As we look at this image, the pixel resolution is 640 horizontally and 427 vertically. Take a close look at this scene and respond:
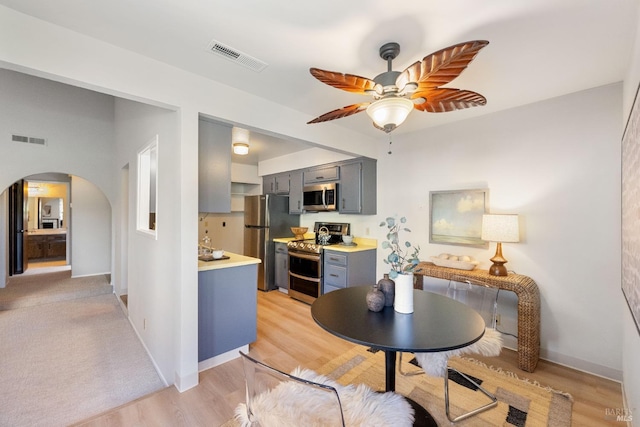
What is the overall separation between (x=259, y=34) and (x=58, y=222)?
1001 centimetres

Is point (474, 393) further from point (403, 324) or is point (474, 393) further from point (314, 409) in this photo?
point (314, 409)

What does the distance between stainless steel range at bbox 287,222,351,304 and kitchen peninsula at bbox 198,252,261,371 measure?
1.35 m

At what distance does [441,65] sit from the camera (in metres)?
1.29

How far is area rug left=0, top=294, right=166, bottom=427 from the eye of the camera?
78.2 inches

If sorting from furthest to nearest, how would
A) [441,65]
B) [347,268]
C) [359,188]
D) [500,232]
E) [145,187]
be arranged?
[359,188] < [347,268] < [145,187] < [500,232] < [441,65]

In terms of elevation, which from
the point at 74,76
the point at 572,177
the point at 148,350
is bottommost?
the point at 148,350

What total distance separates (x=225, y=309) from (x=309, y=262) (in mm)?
1723

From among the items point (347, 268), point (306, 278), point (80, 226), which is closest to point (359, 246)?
point (347, 268)

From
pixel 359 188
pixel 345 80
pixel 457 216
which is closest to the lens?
pixel 345 80

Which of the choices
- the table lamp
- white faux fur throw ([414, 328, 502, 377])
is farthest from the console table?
white faux fur throw ([414, 328, 502, 377])

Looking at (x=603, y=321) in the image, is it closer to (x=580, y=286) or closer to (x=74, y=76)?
(x=580, y=286)

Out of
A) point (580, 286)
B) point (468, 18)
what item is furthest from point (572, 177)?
point (468, 18)

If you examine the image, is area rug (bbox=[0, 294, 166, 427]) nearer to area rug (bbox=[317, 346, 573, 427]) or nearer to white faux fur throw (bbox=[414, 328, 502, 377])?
area rug (bbox=[317, 346, 573, 427])

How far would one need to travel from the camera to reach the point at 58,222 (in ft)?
26.4
